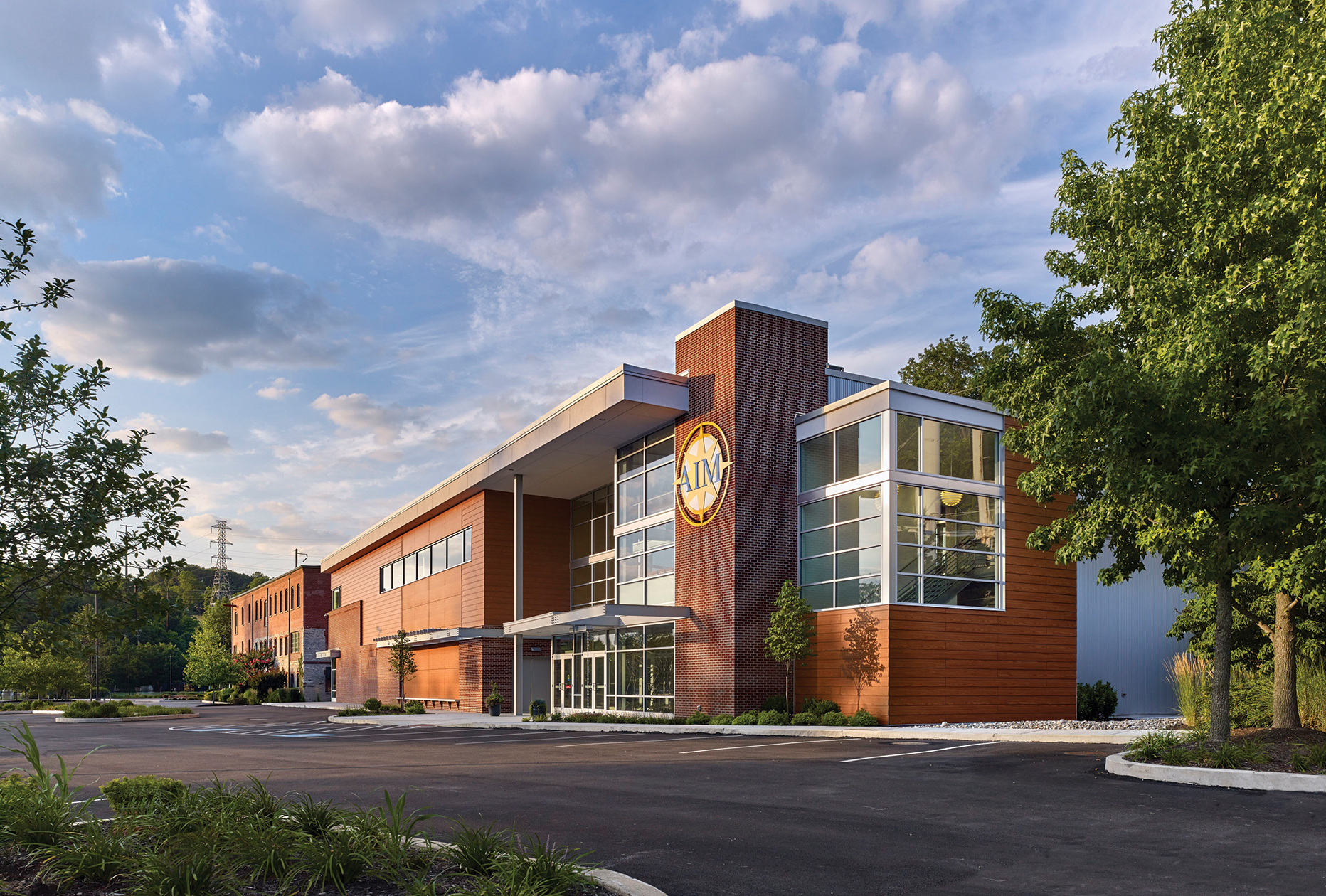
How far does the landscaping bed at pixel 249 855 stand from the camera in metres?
6.11

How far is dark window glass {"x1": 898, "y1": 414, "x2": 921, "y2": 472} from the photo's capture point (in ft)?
83.3

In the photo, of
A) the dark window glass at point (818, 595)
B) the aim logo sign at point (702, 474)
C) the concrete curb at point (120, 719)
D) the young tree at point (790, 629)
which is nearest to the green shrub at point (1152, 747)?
the young tree at point (790, 629)

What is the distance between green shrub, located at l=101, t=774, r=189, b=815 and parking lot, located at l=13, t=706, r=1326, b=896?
2.38 m

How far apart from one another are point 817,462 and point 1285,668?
46.0 feet

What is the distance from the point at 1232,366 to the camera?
1415cm

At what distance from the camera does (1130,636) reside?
3034cm

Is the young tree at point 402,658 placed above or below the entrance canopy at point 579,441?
below

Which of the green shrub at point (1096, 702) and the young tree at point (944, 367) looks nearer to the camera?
the green shrub at point (1096, 702)

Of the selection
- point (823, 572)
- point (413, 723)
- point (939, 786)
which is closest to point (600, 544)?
point (413, 723)

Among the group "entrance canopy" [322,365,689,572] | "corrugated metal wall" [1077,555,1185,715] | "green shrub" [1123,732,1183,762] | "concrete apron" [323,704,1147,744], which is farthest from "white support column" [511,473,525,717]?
"green shrub" [1123,732,1183,762]

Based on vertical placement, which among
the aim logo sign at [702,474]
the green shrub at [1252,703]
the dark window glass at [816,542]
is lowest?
the green shrub at [1252,703]

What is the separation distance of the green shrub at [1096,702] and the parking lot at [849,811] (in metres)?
10.4

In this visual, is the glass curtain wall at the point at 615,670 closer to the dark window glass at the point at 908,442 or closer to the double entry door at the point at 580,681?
the double entry door at the point at 580,681

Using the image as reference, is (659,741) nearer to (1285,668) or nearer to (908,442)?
(908,442)
